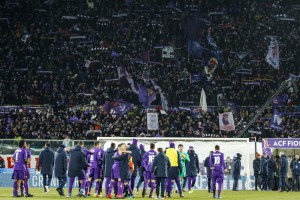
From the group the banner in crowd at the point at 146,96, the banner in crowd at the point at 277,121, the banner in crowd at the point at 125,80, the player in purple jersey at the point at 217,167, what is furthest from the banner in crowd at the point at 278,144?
the banner in crowd at the point at 125,80

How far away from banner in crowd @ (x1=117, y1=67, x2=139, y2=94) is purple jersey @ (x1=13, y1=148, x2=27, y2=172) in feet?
89.0

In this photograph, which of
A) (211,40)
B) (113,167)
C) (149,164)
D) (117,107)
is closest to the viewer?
(113,167)

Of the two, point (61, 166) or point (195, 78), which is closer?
point (61, 166)

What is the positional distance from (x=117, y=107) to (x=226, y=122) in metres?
7.80

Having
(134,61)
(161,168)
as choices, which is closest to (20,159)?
(161,168)

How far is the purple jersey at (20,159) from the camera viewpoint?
35938mm

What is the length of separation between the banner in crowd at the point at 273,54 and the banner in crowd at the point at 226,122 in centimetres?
962

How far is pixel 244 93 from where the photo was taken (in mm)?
63156

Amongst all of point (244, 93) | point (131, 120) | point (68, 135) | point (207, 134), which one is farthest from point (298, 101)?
point (68, 135)

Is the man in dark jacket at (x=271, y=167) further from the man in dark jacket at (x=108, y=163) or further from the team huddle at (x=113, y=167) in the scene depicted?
the man in dark jacket at (x=108, y=163)

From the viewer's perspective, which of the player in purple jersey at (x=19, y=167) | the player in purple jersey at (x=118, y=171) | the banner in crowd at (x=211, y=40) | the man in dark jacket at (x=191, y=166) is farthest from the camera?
the banner in crowd at (x=211, y=40)

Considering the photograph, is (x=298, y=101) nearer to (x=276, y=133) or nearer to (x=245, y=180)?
(x=276, y=133)

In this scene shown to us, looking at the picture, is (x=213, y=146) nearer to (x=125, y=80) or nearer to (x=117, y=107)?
(x=117, y=107)

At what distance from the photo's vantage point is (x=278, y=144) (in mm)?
50250
